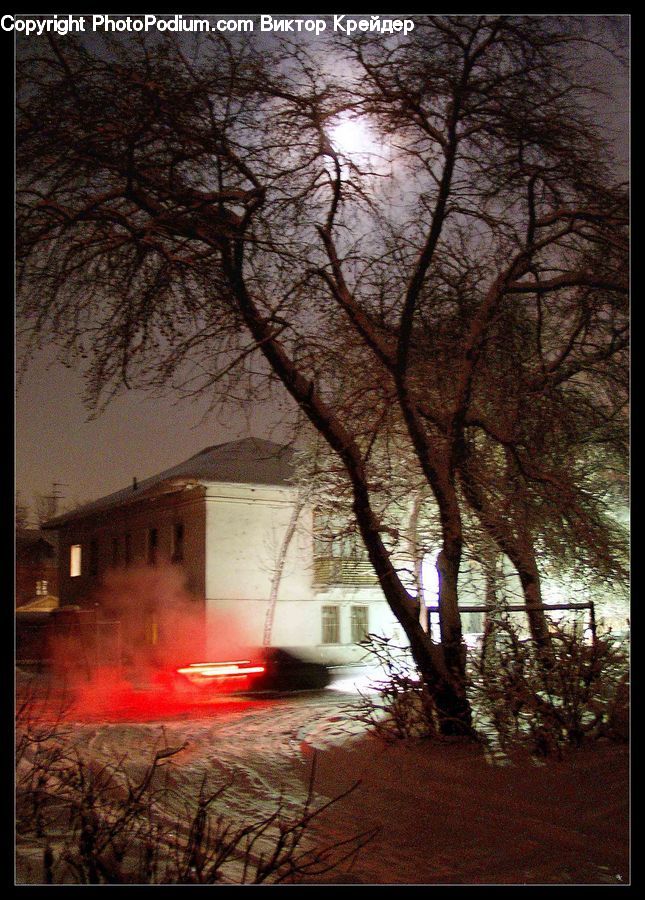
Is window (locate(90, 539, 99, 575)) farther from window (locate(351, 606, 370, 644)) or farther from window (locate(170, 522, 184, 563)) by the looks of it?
window (locate(351, 606, 370, 644))

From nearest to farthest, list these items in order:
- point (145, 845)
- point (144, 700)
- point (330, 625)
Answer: point (145, 845) < point (144, 700) < point (330, 625)

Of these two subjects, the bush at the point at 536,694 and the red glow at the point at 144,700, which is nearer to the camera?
the bush at the point at 536,694

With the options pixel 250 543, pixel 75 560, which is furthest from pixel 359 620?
pixel 75 560

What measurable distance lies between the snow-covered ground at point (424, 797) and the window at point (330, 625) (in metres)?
14.4

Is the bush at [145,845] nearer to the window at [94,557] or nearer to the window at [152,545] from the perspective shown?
the window at [152,545]

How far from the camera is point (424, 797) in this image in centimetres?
809

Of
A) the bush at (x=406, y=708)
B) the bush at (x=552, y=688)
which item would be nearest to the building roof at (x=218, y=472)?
the bush at (x=406, y=708)

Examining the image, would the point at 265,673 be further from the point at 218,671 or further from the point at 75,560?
the point at 75,560

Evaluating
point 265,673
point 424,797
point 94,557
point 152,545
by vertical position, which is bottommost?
point 265,673

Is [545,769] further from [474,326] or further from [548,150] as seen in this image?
[548,150]

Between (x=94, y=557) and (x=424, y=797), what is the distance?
24.4 m

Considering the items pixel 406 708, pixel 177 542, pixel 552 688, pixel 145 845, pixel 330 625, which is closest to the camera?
pixel 145 845

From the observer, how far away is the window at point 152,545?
27.2 meters

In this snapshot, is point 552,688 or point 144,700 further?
point 144,700
